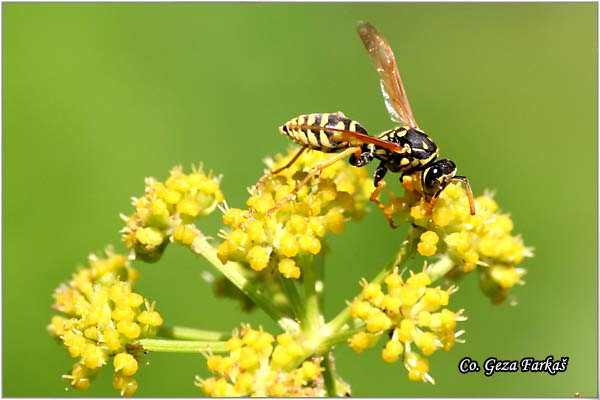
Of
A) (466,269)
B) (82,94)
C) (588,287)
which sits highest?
(82,94)

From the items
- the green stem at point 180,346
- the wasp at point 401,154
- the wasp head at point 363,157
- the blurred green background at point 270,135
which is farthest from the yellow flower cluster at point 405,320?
the blurred green background at point 270,135

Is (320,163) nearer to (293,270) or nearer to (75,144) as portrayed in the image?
(293,270)

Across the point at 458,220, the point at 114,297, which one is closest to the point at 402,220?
the point at 458,220

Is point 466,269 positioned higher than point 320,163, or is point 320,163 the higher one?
point 320,163

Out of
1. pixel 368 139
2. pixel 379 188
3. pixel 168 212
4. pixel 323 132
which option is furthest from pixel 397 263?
pixel 168 212

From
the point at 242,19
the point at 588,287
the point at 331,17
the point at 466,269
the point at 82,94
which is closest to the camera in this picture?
the point at 466,269

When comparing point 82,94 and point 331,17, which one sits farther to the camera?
point 331,17

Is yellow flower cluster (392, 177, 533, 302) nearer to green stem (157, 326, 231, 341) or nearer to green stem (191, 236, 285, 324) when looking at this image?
green stem (191, 236, 285, 324)

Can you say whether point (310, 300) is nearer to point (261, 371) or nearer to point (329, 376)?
point (329, 376)
